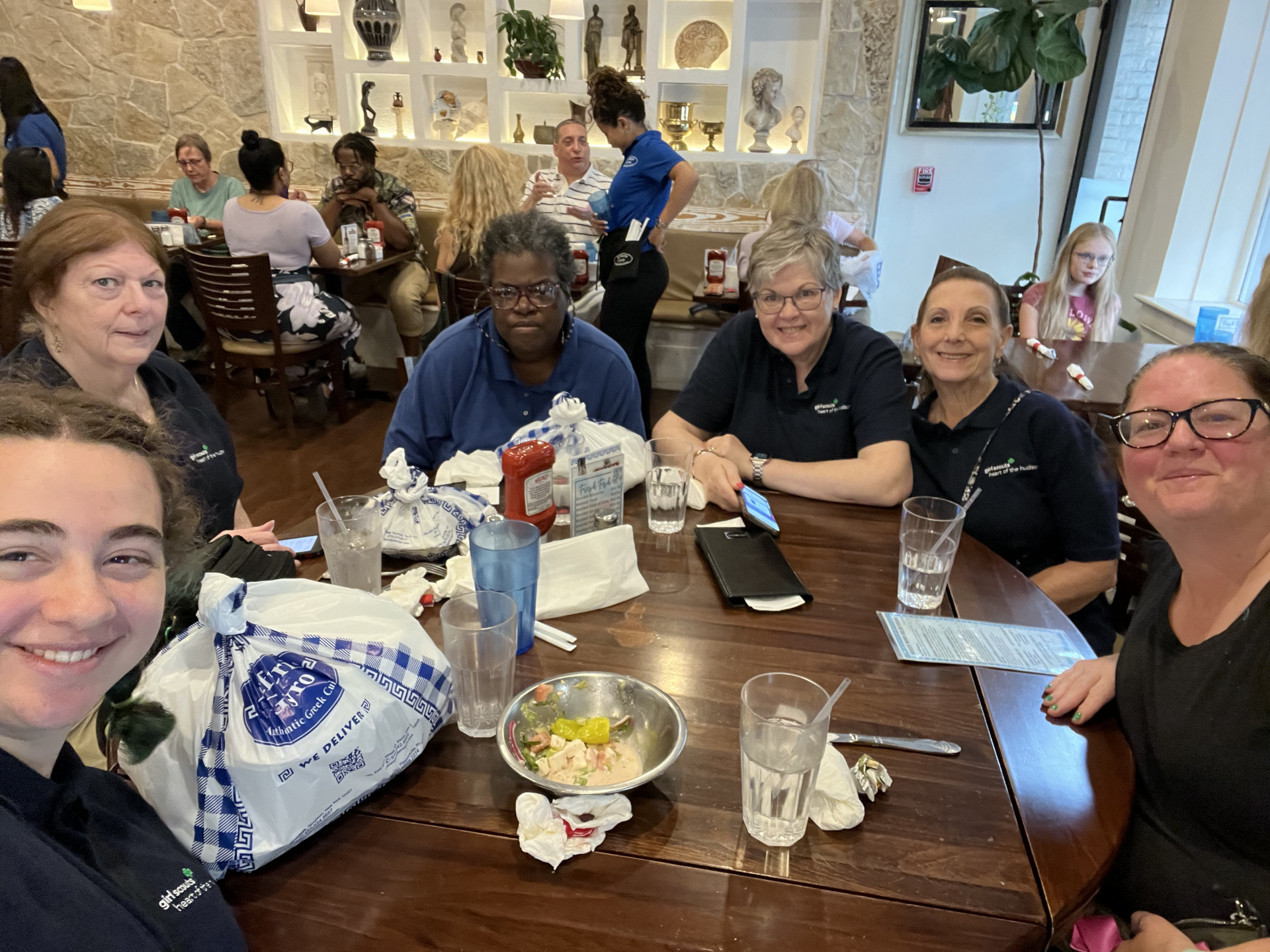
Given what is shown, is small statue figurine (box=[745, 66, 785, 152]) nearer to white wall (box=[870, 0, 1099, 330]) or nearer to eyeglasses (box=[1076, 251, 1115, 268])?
white wall (box=[870, 0, 1099, 330])

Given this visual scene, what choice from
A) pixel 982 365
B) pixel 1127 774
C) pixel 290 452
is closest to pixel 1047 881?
pixel 1127 774

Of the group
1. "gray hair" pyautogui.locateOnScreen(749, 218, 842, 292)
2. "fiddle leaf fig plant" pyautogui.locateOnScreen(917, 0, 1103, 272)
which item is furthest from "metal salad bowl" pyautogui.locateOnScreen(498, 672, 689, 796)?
"fiddle leaf fig plant" pyautogui.locateOnScreen(917, 0, 1103, 272)

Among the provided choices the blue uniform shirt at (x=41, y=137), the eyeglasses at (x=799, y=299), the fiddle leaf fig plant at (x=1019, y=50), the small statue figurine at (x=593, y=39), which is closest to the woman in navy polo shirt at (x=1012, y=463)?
the eyeglasses at (x=799, y=299)

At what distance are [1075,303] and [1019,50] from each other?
1696mm

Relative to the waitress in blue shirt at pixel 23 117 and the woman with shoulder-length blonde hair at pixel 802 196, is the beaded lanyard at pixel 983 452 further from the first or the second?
the waitress in blue shirt at pixel 23 117

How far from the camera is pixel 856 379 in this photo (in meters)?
1.96

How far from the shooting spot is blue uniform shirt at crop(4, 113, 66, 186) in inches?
195

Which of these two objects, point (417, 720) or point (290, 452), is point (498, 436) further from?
point (290, 452)

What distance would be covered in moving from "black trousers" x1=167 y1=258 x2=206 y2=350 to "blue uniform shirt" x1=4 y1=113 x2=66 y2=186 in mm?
1060

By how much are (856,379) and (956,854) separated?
4.27 feet

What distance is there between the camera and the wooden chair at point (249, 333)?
3.94 meters

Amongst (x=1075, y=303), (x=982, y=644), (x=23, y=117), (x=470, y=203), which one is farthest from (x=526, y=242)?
(x=23, y=117)

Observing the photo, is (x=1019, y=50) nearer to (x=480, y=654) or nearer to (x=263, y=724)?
(x=480, y=654)

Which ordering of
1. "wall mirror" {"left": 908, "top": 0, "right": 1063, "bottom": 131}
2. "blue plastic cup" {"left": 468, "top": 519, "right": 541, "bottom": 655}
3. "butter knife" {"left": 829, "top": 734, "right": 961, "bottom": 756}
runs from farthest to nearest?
"wall mirror" {"left": 908, "top": 0, "right": 1063, "bottom": 131} → "blue plastic cup" {"left": 468, "top": 519, "right": 541, "bottom": 655} → "butter knife" {"left": 829, "top": 734, "right": 961, "bottom": 756}
